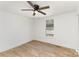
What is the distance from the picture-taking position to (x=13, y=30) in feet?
12.7

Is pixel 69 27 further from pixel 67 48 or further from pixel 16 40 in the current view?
pixel 16 40

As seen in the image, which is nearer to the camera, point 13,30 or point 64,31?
point 64,31

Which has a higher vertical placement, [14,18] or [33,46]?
[14,18]

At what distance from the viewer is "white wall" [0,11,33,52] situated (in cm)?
341

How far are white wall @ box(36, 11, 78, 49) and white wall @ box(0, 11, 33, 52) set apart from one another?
0.56 meters

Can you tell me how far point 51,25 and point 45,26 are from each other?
0.35 metres

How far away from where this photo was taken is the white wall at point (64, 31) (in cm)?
311

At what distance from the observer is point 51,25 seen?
15.6 feet

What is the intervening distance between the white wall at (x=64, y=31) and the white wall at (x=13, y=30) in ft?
1.85

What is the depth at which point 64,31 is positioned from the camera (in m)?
3.72

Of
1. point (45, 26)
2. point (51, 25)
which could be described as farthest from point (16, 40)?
point (51, 25)

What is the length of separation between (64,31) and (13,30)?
232 cm

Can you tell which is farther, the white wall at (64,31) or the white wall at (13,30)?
the white wall at (13,30)

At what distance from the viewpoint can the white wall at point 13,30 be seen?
11.2 ft
